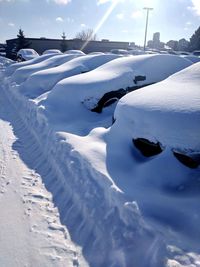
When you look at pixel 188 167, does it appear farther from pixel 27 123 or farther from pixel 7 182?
pixel 27 123

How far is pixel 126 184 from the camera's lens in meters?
3.21

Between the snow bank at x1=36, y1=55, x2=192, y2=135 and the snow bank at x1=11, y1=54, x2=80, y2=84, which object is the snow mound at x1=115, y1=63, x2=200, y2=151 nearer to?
the snow bank at x1=36, y1=55, x2=192, y2=135

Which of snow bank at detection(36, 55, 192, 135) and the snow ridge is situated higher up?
snow bank at detection(36, 55, 192, 135)

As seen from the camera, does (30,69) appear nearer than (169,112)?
No

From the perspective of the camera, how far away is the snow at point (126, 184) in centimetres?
254

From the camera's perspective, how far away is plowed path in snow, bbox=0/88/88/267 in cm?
264

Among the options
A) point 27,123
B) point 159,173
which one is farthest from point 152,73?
point 159,173

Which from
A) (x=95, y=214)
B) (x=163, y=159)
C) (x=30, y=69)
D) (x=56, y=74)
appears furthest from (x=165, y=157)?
(x=30, y=69)

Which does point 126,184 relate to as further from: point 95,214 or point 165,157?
point 165,157

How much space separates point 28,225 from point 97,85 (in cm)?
395

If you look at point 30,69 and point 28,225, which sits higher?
point 30,69

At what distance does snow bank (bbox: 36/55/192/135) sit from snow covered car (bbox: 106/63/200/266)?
2038 millimetres

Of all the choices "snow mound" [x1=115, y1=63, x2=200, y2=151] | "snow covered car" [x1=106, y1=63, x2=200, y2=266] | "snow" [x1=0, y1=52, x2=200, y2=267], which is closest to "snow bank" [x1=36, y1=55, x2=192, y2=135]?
"snow" [x1=0, y1=52, x2=200, y2=267]

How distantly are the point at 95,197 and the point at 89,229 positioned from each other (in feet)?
1.33
